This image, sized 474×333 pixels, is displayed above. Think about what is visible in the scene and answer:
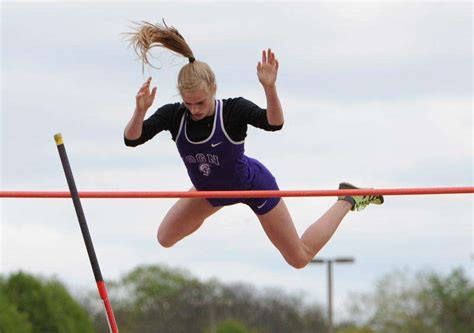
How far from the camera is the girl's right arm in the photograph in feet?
25.9

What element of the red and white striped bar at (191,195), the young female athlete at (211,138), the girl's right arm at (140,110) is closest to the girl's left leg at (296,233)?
the young female athlete at (211,138)

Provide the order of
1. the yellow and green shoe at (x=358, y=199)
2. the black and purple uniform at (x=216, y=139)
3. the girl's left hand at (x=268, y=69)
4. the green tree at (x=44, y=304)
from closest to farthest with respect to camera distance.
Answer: the girl's left hand at (x=268, y=69) → the black and purple uniform at (x=216, y=139) → the yellow and green shoe at (x=358, y=199) → the green tree at (x=44, y=304)

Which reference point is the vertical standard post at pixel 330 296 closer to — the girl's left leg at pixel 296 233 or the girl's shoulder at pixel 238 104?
the girl's left leg at pixel 296 233

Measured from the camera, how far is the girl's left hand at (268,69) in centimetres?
770

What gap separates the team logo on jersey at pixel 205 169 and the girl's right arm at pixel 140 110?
1.60 ft

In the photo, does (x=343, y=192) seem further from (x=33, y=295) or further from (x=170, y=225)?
(x=33, y=295)

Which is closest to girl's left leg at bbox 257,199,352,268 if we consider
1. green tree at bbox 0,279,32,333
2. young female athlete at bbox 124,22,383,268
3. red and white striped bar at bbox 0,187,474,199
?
young female athlete at bbox 124,22,383,268

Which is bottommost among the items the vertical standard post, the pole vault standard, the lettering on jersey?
the pole vault standard

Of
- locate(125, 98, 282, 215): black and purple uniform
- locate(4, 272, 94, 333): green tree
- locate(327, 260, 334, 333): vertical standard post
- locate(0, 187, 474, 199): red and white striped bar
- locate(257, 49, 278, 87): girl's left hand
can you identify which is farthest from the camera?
locate(327, 260, 334, 333): vertical standard post

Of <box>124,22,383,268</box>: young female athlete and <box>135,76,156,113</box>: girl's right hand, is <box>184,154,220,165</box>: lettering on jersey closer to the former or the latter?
<box>124,22,383,268</box>: young female athlete

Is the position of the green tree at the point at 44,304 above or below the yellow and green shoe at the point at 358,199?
above

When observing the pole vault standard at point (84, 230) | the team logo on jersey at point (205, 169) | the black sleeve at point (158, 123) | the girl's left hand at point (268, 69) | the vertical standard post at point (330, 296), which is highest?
the vertical standard post at point (330, 296)

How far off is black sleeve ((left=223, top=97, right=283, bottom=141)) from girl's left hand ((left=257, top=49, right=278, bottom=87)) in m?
0.24

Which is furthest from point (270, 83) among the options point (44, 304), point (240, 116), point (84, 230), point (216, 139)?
point (44, 304)
